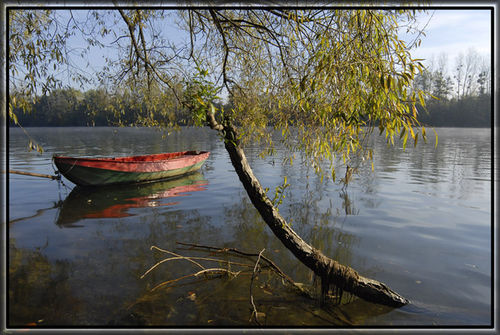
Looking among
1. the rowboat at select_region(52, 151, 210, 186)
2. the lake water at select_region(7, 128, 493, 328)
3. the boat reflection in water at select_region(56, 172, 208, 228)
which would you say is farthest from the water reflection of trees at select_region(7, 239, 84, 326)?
the rowboat at select_region(52, 151, 210, 186)

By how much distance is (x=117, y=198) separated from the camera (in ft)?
39.2

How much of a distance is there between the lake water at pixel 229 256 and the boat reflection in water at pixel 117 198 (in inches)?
2.8

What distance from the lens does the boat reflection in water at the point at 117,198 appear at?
9.81 metres

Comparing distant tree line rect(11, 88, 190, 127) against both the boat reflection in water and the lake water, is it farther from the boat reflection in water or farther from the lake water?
the boat reflection in water

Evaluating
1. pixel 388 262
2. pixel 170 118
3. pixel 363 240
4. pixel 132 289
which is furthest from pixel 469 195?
pixel 132 289

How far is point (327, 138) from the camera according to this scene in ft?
16.4

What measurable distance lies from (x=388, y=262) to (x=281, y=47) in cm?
458

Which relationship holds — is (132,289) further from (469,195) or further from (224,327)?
(469,195)

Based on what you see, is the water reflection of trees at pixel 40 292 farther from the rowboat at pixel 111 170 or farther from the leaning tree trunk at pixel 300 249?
the rowboat at pixel 111 170

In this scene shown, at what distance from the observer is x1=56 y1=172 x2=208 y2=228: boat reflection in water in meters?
9.81

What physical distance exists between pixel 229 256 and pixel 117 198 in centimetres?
692

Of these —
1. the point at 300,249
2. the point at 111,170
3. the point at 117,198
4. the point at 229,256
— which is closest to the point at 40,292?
the point at 229,256

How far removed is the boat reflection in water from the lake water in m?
0.07

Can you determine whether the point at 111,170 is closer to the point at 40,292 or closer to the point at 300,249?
the point at 40,292
